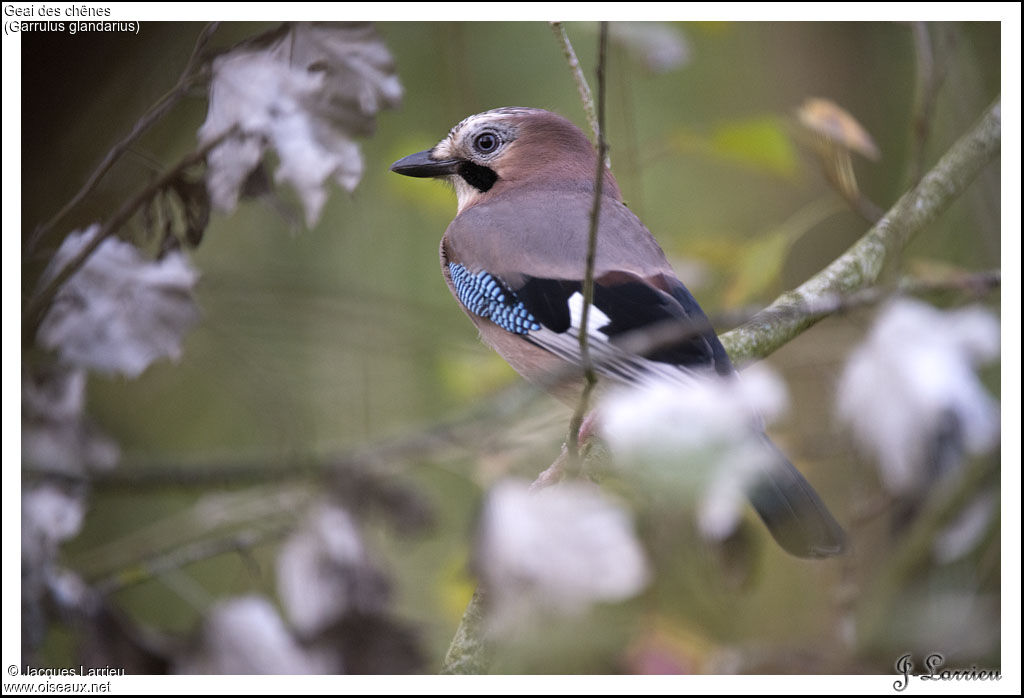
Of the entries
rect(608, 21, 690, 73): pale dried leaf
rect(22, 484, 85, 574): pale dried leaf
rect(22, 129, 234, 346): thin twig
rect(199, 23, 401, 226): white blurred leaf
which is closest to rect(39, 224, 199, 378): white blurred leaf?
rect(22, 129, 234, 346): thin twig

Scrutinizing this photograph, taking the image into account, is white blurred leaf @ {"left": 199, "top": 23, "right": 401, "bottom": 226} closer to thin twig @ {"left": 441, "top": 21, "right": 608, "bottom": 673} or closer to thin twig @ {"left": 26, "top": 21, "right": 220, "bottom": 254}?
thin twig @ {"left": 26, "top": 21, "right": 220, "bottom": 254}

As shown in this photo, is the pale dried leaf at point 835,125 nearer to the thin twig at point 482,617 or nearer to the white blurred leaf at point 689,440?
the thin twig at point 482,617

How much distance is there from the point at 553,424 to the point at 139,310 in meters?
0.83

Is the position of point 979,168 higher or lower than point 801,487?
higher

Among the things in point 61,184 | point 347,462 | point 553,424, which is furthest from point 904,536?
point 61,184

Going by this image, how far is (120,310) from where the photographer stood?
1657mm

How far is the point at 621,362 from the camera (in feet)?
5.98

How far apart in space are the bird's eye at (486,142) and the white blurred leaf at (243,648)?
136cm

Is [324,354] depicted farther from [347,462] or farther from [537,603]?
[537,603]

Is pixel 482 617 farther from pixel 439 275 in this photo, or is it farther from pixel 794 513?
pixel 439 275

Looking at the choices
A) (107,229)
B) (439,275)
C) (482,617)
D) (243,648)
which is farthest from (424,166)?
(243,648)

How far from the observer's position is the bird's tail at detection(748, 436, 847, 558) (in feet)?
6.02

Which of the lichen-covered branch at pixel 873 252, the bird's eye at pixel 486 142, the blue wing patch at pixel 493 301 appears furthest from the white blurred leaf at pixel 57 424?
the lichen-covered branch at pixel 873 252

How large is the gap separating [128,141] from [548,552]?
1.28m
